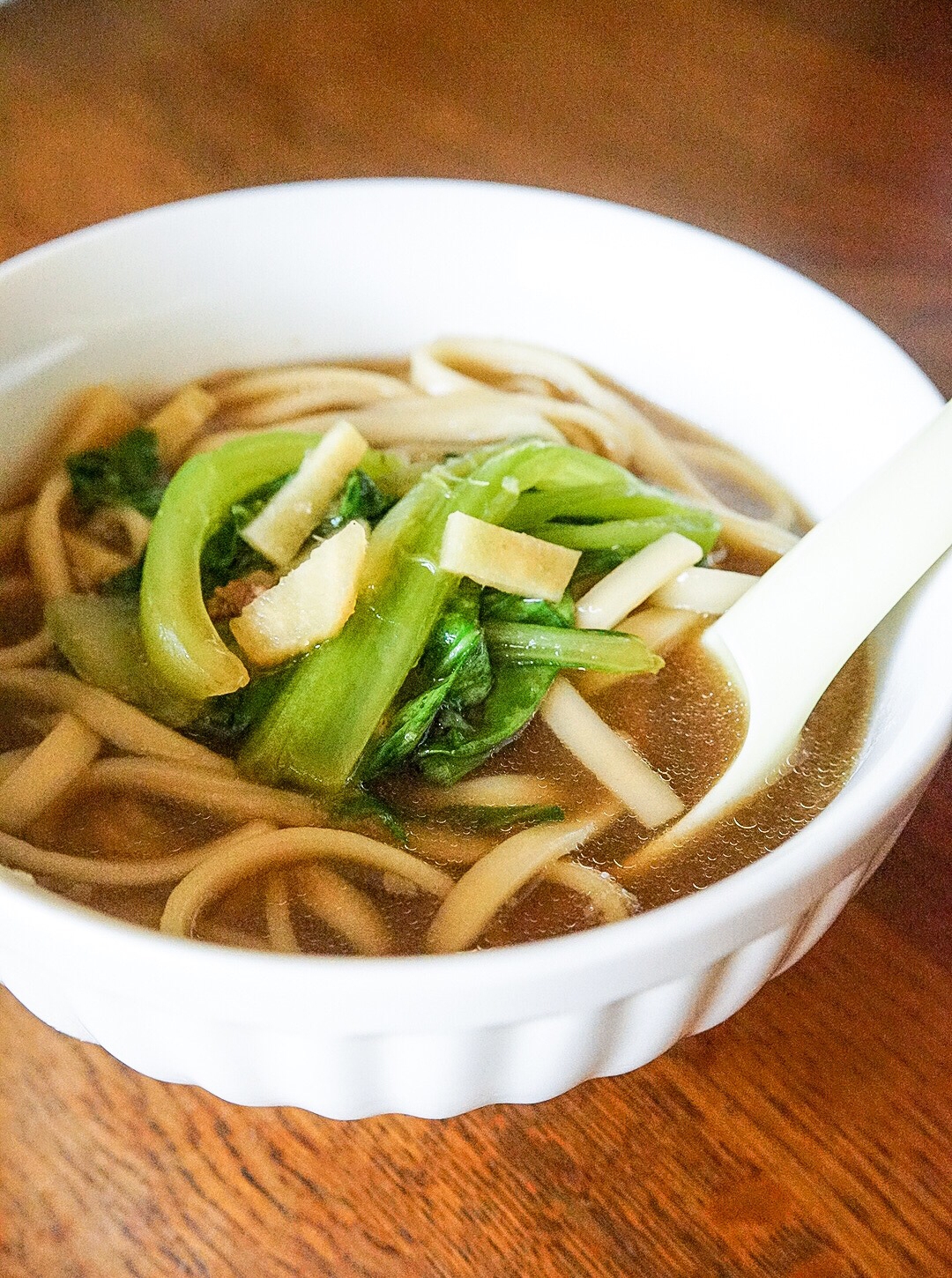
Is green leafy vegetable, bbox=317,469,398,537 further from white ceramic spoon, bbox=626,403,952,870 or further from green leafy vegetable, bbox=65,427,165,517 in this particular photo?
white ceramic spoon, bbox=626,403,952,870

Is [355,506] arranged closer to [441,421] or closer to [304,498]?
[304,498]

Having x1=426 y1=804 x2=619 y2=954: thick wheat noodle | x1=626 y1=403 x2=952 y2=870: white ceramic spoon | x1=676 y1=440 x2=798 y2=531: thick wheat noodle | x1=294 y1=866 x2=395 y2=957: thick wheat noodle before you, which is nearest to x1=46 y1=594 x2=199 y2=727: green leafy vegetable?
x1=294 y1=866 x2=395 y2=957: thick wheat noodle

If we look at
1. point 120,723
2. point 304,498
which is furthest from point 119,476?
point 120,723

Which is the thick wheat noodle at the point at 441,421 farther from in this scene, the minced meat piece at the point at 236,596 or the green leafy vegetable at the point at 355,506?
the minced meat piece at the point at 236,596

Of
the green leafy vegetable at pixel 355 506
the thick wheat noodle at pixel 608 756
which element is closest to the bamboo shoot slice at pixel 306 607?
the green leafy vegetable at pixel 355 506

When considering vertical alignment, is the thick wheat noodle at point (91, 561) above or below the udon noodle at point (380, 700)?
below
